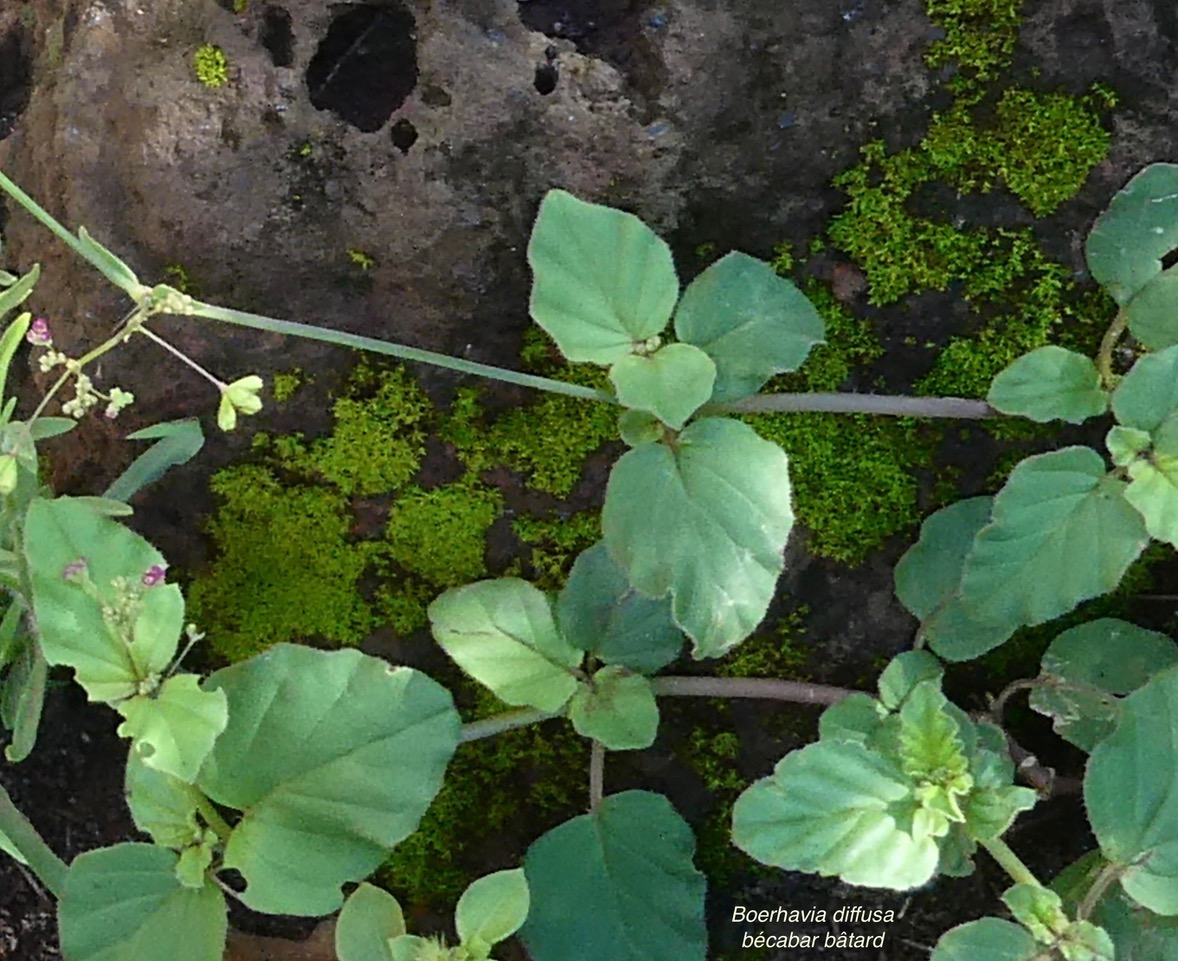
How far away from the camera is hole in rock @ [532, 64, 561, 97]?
1.29m

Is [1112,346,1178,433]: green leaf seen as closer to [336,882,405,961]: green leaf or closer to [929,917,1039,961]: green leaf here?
[929,917,1039,961]: green leaf

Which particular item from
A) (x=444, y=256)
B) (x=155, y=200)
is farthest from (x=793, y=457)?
(x=155, y=200)

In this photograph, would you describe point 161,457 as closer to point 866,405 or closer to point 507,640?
point 507,640

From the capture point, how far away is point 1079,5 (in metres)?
1.28

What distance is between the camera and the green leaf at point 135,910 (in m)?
1.16

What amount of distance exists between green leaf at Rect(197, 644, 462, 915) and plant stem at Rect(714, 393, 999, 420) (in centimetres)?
50

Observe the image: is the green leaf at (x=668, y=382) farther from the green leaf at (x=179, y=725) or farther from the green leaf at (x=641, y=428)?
the green leaf at (x=179, y=725)

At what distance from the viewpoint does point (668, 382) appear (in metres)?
1.15

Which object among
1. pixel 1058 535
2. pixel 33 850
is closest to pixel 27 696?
pixel 33 850

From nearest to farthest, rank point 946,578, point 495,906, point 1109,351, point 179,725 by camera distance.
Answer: point 179,725
point 495,906
point 1109,351
point 946,578

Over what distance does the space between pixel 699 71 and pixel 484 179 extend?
0.26 meters

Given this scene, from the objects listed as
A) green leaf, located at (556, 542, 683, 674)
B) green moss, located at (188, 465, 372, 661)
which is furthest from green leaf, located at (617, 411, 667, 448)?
green moss, located at (188, 465, 372, 661)

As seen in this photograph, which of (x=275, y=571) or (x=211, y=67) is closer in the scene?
(x=211, y=67)

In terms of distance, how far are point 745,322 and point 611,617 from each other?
0.37 m
